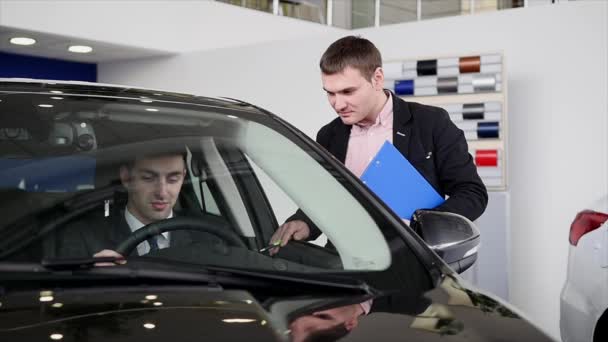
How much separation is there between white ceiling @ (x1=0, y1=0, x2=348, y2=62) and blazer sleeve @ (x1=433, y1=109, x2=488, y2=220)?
4.88 metres

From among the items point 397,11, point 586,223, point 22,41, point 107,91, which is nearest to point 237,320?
point 107,91

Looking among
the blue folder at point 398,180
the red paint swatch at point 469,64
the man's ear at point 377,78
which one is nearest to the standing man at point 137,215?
the blue folder at point 398,180

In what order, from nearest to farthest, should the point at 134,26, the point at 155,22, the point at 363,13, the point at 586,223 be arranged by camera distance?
1. the point at 586,223
2. the point at 134,26
3. the point at 155,22
4. the point at 363,13

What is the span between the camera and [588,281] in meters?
2.72

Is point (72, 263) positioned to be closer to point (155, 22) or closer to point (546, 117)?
point (546, 117)

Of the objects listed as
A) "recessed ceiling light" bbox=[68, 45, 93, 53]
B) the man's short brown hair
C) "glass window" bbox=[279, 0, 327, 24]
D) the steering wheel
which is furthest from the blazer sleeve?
"glass window" bbox=[279, 0, 327, 24]

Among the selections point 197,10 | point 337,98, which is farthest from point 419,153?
point 197,10

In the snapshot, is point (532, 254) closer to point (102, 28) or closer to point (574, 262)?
point (574, 262)

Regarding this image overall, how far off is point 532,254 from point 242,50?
326 centimetres

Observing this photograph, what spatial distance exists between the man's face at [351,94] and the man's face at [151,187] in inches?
31.7

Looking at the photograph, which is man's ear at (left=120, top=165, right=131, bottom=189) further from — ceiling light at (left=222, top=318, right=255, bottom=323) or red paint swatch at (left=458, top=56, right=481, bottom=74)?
red paint swatch at (left=458, top=56, right=481, bottom=74)

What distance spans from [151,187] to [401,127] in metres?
0.98

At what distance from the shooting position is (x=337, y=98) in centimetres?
226

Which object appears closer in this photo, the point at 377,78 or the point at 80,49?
the point at 377,78
